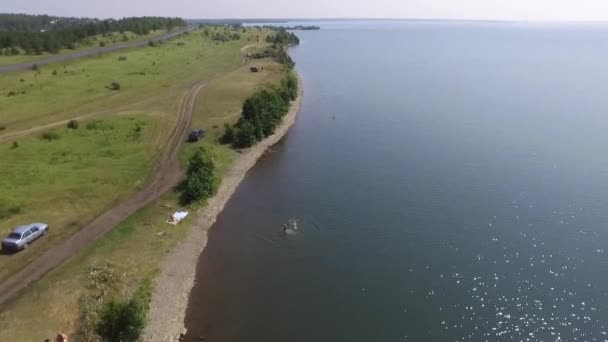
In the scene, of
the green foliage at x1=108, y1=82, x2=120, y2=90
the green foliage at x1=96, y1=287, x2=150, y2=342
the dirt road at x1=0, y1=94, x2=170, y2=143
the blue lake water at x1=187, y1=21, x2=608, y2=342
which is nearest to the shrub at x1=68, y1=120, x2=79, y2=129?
the dirt road at x1=0, y1=94, x2=170, y2=143

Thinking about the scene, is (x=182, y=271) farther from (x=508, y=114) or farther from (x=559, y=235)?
(x=508, y=114)

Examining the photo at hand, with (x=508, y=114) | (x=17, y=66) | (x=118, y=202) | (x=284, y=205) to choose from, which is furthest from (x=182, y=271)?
(x=17, y=66)

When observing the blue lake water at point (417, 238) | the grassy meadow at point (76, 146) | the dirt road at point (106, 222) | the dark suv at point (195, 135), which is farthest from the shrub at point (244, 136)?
the grassy meadow at point (76, 146)

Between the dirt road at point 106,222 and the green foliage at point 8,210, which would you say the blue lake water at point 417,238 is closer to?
the dirt road at point 106,222

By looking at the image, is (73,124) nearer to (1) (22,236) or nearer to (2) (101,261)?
(1) (22,236)

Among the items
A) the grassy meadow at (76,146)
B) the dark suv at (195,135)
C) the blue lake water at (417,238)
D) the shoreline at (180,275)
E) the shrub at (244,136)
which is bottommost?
the blue lake water at (417,238)

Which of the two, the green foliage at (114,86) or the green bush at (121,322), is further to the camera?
the green foliage at (114,86)
